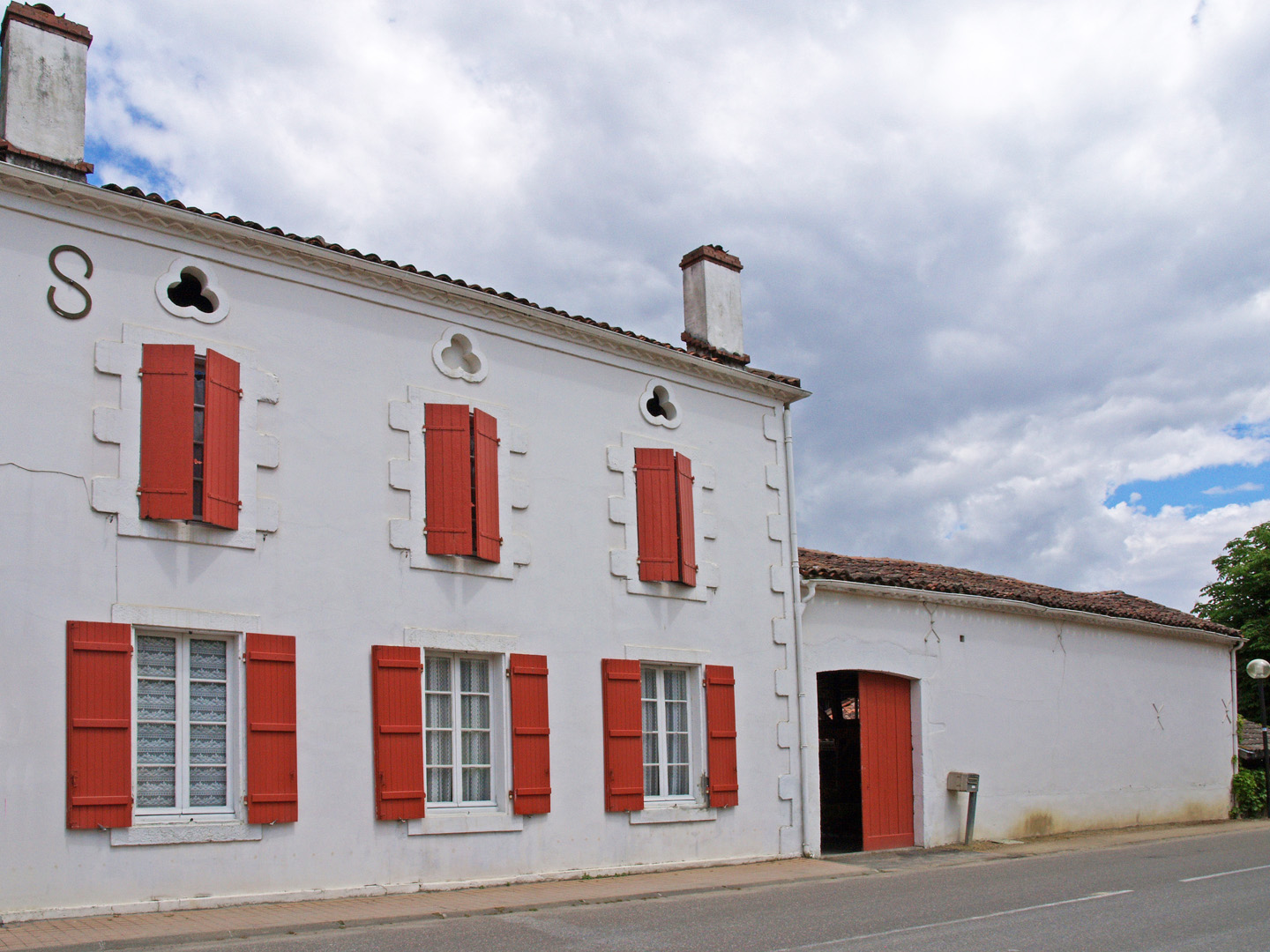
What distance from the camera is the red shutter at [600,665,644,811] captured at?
1188 centimetres

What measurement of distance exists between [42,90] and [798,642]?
9736mm

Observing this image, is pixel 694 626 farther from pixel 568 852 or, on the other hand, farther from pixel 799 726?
pixel 568 852

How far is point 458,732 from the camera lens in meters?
10.9

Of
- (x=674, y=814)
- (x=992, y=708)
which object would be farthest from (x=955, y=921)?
(x=992, y=708)

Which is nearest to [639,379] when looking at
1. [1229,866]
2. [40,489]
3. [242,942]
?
[40,489]

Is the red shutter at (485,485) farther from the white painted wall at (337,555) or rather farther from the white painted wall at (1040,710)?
the white painted wall at (1040,710)

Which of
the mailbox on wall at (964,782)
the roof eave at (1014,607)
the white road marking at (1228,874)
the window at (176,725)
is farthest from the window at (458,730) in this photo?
the mailbox on wall at (964,782)

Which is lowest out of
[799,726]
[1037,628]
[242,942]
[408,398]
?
[242,942]

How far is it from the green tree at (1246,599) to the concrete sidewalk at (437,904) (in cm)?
2169

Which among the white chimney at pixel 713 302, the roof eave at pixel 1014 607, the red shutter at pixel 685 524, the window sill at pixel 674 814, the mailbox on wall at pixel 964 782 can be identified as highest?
the white chimney at pixel 713 302

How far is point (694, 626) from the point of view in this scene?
42.9 ft

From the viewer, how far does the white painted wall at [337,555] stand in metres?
8.74

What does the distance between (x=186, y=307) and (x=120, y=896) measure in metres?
4.73

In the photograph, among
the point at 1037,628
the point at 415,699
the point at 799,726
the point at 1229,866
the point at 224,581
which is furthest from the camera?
the point at 1037,628
